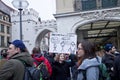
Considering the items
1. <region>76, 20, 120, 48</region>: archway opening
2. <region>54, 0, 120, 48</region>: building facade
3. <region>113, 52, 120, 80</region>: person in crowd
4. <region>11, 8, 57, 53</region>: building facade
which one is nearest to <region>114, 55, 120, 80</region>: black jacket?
<region>113, 52, 120, 80</region>: person in crowd

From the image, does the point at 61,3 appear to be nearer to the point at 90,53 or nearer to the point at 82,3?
the point at 82,3

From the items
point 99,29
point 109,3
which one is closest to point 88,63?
point 109,3

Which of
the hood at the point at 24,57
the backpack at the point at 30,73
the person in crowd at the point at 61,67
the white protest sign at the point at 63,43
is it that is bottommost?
the person in crowd at the point at 61,67

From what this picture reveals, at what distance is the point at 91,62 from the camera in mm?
4004

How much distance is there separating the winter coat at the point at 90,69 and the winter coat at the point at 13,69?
0.83m

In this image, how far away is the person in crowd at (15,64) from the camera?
3.57m

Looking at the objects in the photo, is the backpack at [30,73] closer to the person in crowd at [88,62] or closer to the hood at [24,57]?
the hood at [24,57]

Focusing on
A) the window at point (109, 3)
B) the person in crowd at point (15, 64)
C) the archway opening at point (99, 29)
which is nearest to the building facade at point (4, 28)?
the archway opening at point (99, 29)

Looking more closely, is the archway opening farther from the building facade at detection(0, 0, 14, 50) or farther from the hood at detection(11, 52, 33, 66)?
the building facade at detection(0, 0, 14, 50)

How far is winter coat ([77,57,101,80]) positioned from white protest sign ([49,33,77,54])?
4.25 m

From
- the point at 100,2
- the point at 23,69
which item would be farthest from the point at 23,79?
the point at 100,2

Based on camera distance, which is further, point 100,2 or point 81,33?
point 81,33

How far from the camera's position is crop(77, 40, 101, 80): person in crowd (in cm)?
395

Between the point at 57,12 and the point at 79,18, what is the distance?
1.42 m
